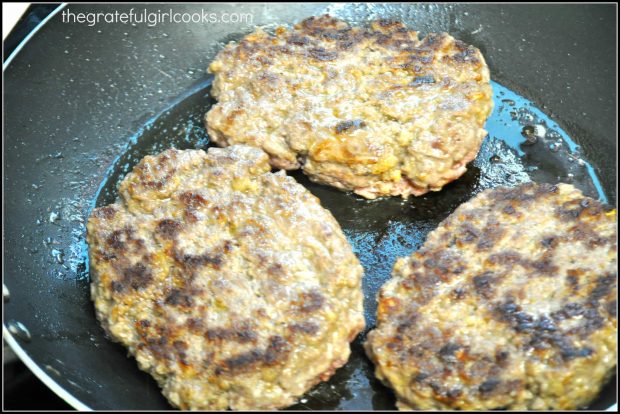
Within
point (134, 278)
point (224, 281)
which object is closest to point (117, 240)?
point (134, 278)

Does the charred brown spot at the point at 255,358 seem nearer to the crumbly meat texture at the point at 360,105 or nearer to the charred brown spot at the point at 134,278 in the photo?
the charred brown spot at the point at 134,278

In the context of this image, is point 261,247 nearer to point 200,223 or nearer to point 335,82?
point 200,223

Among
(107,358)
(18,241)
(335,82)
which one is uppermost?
(335,82)

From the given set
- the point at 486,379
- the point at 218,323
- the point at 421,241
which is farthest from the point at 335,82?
the point at 486,379

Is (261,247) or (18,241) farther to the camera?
(18,241)

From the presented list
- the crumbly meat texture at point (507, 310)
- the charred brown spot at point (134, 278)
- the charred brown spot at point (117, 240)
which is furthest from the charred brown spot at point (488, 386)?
the charred brown spot at point (117, 240)
